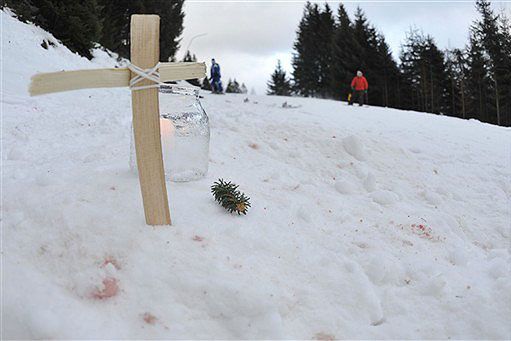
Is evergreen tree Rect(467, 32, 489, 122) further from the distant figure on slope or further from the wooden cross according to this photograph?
the wooden cross

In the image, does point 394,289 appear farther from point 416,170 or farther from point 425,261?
point 416,170

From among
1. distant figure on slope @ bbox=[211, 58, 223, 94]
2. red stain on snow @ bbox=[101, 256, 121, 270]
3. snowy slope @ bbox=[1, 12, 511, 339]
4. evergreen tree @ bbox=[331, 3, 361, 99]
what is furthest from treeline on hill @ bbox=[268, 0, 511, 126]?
red stain on snow @ bbox=[101, 256, 121, 270]

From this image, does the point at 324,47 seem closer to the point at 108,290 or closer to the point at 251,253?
the point at 251,253

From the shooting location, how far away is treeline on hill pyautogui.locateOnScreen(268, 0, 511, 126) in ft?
88.5

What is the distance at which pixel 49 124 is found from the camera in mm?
5141

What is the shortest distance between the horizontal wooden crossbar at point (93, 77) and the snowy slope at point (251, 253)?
0.78m

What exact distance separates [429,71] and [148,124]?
34280 mm

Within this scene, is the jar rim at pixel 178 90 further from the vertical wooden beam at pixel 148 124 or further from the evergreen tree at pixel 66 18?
the evergreen tree at pixel 66 18

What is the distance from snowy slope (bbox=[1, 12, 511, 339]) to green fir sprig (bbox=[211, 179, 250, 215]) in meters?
0.09

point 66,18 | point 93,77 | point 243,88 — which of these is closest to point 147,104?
point 93,77

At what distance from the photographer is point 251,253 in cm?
223

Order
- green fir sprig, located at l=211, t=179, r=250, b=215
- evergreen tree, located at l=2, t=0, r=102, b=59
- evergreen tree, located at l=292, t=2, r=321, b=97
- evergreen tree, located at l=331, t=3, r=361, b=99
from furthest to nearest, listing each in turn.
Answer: evergreen tree, located at l=292, t=2, r=321, b=97 < evergreen tree, located at l=331, t=3, r=361, b=99 < evergreen tree, located at l=2, t=0, r=102, b=59 < green fir sprig, located at l=211, t=179, r=250, b=215

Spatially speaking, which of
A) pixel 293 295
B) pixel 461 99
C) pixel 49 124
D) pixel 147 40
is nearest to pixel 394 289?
pixel 293 295

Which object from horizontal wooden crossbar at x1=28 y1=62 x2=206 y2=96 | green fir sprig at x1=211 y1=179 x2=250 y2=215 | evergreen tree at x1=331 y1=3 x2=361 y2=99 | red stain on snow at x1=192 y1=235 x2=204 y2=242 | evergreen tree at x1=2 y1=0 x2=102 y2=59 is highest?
evergreen tree at x1=331 y1=3 x2=361 y2=99
